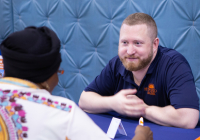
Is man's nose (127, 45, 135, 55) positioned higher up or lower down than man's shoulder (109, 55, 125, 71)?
higher up

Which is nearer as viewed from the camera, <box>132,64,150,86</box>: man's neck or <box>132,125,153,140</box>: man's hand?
<box>132,125,153,140</box>: man's hand

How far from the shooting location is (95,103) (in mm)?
1488

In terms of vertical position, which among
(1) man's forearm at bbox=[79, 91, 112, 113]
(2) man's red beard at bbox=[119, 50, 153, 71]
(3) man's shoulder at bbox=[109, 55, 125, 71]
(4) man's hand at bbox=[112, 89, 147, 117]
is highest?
(2) man's red beard at bbox=[119, 50, 153, 71]

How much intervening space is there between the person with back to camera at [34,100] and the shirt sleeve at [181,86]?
2.32 feet

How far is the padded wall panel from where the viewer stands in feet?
9.36

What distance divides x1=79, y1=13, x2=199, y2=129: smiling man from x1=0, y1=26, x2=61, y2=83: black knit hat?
675 millimetres

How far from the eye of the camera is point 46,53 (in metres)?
0.72

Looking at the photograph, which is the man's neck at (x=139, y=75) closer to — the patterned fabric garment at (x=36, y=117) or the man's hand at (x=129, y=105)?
the man's hand at (x=129, y=105)

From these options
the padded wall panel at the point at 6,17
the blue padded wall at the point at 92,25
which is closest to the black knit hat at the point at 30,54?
the blue padded wall at the point at 92,25

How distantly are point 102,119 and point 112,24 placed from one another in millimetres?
1186

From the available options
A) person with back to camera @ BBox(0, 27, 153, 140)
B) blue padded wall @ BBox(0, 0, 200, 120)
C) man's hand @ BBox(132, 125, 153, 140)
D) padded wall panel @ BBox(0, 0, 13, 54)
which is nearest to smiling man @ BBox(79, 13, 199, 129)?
man's hand @ BBox(132, 125, 153, 140)

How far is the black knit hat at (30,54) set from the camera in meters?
0.70

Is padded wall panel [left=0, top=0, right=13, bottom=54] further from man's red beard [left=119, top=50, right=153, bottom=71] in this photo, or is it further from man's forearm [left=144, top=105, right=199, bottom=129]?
man's forearm [left=144, top=105, right=199, bottom=129]

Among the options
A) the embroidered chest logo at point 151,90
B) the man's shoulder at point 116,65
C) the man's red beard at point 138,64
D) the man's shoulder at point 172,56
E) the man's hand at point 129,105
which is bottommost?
the man's hand at point 129,105
